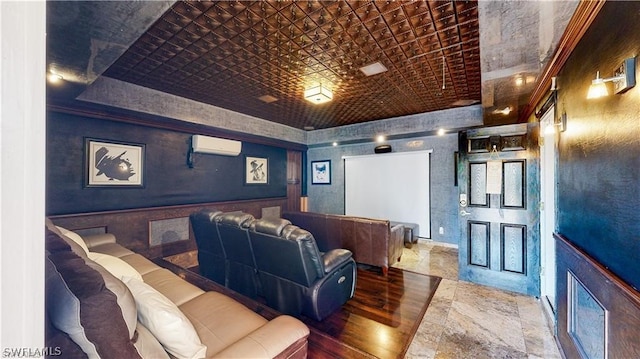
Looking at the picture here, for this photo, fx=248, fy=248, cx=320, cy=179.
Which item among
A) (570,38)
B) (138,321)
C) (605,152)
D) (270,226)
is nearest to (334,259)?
(270,226)

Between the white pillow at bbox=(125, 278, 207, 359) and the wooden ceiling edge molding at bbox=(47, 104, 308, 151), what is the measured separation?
3107 mm

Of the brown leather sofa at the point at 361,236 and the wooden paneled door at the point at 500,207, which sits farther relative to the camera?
the brown leather sofa at the point at 361,236

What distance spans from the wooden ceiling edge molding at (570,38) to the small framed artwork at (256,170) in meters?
4.59

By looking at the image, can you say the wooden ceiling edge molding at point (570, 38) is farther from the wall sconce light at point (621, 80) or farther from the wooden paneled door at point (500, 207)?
the wooden paneled door at point (500, 207)

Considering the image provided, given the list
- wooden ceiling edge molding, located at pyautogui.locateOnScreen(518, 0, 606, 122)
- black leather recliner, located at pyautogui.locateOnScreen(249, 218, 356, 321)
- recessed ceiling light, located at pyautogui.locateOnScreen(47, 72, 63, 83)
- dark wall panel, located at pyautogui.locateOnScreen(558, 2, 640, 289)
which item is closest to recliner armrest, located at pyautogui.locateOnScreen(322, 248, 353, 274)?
black leather recliner, located at pyautogui.locateOnScreen(249, 218, 356, 321)

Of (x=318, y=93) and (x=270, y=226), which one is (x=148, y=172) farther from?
(x=318, y=93)

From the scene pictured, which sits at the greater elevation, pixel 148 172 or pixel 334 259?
pixel 148 172

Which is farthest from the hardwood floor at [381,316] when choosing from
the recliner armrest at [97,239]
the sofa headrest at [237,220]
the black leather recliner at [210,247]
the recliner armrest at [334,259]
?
the recliner armrest at [97,239]

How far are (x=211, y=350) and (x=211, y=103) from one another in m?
3.92

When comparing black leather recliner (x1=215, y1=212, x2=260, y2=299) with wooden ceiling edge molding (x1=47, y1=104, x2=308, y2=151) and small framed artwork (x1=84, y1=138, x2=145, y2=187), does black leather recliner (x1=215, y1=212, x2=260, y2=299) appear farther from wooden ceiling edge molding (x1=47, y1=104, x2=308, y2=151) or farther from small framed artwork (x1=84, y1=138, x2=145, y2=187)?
wooden ceiling edge molding (x1=47, y1=104, x2=308, y2=151)

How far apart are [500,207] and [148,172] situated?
192 inches

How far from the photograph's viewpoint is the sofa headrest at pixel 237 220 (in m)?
2.56

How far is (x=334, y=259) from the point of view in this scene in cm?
246

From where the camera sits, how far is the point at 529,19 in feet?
5.42
